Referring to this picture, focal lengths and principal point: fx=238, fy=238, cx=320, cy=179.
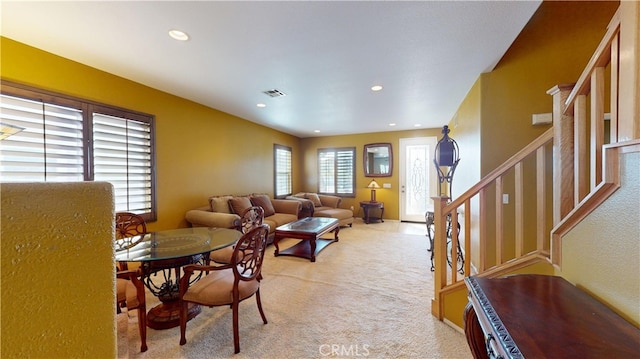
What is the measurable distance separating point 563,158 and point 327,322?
2.01m

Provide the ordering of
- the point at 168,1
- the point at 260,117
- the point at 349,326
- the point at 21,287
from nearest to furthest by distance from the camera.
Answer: the point at 21,287 → the point at 168,1 → the point at 349,326 → the point at 260,117

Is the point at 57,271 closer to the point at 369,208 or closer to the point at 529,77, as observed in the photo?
the point at 529,77

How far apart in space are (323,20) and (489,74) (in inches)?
85.7

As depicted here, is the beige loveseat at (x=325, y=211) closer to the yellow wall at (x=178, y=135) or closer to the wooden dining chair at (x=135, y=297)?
the yellow wall at (x=178, y=135)

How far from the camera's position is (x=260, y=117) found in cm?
480

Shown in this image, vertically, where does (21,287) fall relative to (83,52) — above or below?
below

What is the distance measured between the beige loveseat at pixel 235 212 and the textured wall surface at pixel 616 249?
3.06 m

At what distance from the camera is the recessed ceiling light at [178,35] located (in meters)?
1.97

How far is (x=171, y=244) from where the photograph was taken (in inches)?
79.5

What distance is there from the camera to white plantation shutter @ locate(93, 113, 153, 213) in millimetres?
2715

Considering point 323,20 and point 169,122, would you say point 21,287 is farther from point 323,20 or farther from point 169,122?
point 169,122

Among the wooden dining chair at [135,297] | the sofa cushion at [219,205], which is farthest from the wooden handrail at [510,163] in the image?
the sofa cushion at [219,205]

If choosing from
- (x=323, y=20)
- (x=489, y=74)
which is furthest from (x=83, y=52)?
(x=489, y=74)

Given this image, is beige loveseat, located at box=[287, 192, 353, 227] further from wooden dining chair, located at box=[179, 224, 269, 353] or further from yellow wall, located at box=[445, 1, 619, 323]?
wooden dining chair, located at box=[179, 224, 269, 353]
